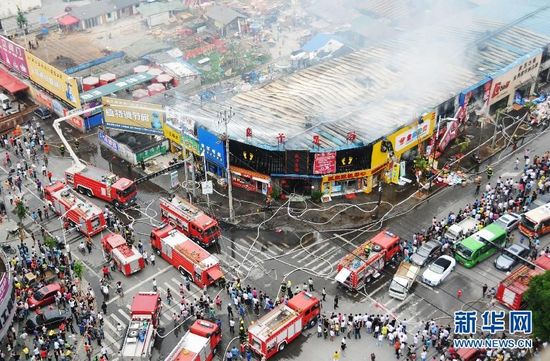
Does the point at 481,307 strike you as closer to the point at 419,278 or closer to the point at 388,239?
the point at 419,278

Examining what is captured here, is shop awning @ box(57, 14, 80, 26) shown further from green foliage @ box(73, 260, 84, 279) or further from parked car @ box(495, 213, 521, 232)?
parked car @ box(495, 213, 521, 232)

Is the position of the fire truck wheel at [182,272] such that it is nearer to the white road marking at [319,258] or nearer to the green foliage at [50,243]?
the white road marking at [319,258]

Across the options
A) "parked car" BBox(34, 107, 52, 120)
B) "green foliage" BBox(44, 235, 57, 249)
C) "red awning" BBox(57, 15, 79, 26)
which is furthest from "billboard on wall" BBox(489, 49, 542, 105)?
"red awning" BBox(57, 15, 79, 26)

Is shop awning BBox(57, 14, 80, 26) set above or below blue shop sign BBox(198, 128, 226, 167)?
above

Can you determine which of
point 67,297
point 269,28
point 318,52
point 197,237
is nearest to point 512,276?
point 197,237

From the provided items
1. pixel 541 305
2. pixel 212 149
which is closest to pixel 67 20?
pixel 212 149

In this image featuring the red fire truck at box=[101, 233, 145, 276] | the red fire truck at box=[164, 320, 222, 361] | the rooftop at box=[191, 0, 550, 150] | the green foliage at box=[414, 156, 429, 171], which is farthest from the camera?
→ the rooftop at box=[191, 0, 550, 150]

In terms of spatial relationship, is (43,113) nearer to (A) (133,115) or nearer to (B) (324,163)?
(A) (133,115)
